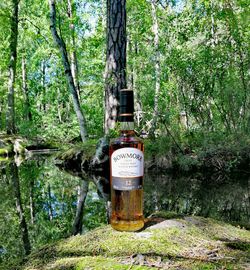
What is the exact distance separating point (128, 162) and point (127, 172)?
2.2 inches

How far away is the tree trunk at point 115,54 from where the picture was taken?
781 cm

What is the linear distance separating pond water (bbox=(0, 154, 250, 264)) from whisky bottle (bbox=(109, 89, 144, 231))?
929 millimetres

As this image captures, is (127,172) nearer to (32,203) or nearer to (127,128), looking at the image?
(127,128)

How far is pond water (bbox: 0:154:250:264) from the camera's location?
2.99 meters

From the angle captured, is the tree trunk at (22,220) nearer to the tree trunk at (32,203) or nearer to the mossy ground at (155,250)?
the tree trunk at (32,203)

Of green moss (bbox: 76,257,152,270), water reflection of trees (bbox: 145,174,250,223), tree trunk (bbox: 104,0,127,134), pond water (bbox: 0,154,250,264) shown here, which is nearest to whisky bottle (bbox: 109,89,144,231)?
green moss (bbox: 76,257,152,270)

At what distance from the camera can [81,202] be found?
4441 mm

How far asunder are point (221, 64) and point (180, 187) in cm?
478

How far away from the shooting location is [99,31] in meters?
22.5

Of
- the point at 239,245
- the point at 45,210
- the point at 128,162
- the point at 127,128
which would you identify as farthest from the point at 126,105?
the point at 45,210

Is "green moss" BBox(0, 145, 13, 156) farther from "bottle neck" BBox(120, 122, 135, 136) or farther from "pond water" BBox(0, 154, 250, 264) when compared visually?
"bottle neck" BBox(120, 122, 135, 136)

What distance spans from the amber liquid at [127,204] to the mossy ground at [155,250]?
55mm

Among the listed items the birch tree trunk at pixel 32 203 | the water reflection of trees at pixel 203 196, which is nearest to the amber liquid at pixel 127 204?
the water reflection of trees at pixel 203 196

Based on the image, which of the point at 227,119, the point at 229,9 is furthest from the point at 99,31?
the point at 227,119
